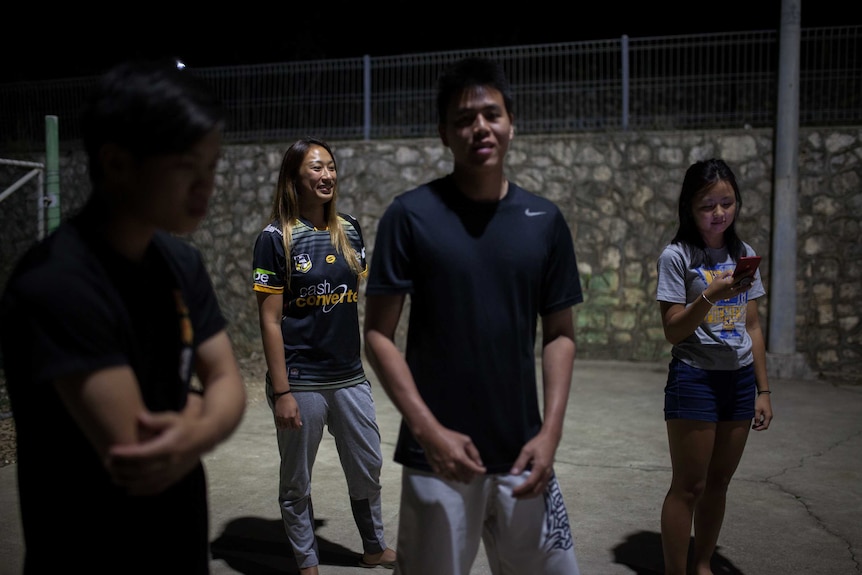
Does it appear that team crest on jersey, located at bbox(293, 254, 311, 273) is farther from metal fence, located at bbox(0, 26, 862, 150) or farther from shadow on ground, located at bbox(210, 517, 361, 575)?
metal fence, located at bbox(0, 26, 862, 150)

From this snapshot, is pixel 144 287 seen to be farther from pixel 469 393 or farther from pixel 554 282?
pixel 554 282

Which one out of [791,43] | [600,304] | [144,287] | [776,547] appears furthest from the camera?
[600,304]

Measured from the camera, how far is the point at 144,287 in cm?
140

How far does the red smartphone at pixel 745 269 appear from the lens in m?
2.59

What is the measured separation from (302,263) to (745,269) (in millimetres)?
1575

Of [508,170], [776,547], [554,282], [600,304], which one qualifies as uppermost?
[508,170]

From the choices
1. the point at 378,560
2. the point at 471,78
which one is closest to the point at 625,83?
the point at 378,560

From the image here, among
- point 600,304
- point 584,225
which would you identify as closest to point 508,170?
point 584,225

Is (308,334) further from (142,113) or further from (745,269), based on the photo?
(142,113)

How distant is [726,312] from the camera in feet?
9.46

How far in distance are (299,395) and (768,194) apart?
20.8ft

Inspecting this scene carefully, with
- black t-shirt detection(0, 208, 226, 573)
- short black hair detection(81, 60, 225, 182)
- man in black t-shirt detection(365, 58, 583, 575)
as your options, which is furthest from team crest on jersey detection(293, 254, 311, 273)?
short black hair detection(81, 60, 225, 182)

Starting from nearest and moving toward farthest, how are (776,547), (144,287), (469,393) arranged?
1. (144,287)
2. (469,393)
3. (776,547)

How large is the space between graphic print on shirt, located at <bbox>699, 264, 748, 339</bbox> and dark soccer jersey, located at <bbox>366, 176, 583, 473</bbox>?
1211mm
